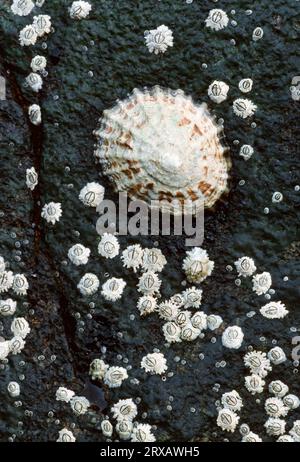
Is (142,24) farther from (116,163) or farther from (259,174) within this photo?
(259,174)

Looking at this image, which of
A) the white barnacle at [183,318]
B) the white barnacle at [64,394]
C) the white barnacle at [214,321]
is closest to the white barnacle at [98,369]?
the white barnacle at [64,394]

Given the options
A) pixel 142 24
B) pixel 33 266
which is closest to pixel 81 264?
pixel 33 266

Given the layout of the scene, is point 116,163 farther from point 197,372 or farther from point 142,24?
point 197,372

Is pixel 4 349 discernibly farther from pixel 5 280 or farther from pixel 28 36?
pixel 28 36

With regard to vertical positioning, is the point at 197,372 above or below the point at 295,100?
below

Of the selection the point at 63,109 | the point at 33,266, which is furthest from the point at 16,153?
the point at 33,266

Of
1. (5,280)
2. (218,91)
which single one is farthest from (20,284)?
(218,91)

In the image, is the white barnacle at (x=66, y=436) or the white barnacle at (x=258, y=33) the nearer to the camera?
the white barnacle at (x=258, y=33)

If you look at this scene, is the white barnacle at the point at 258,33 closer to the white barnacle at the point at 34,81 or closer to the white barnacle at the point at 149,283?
the white barnacle at the point at 34,81
